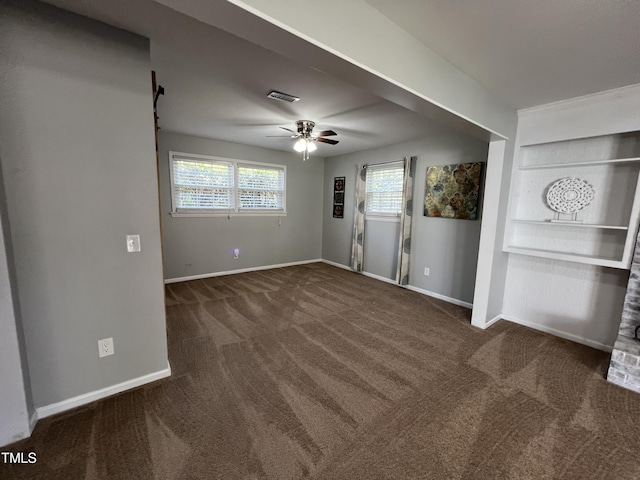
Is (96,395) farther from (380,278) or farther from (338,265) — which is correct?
(338,265)

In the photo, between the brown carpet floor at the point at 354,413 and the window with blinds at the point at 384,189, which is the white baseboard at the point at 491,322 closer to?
the brown carpet floor at the point at 354,413

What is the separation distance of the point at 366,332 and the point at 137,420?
2072mm

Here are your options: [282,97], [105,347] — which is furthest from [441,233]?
[105,347]

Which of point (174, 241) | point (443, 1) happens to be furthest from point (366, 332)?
point (174, 241)

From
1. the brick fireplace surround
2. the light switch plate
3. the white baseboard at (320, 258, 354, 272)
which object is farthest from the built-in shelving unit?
the light switch plate

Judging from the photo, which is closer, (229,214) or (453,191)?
(453,191)

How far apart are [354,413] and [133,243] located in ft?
6.32

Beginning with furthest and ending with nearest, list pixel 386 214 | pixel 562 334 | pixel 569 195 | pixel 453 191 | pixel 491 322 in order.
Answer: pixel 386 214, pixel 453 191, pixel 491 322, pixel 562 334, pixel 569 195

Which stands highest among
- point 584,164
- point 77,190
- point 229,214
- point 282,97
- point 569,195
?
point 282,97

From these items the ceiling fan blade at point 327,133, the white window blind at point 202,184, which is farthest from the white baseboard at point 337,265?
the ceiling fan blade at point 327,133

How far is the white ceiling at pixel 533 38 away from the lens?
137cm

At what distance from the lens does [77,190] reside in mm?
1606

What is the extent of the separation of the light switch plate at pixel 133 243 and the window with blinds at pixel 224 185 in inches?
109

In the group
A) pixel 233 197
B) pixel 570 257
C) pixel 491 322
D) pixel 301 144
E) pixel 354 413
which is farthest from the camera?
pixel 233 197
